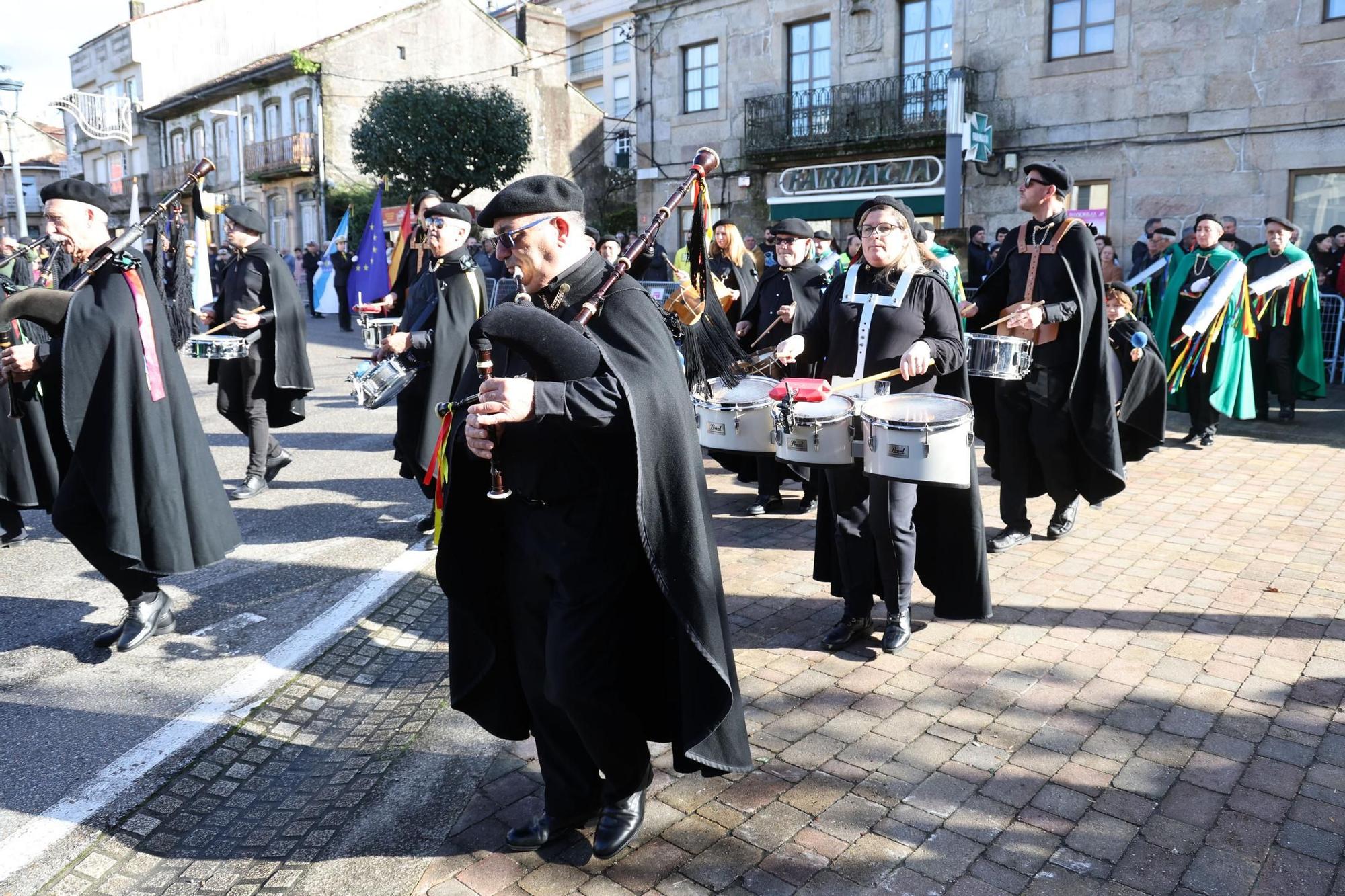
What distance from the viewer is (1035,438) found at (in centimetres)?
654

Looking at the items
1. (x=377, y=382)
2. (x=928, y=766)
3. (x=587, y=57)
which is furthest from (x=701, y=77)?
(x=587, y=57)

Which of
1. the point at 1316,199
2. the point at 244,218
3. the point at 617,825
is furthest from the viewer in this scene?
the point at 1316,199

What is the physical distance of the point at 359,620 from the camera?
216 inches

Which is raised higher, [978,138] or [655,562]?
[978,138]

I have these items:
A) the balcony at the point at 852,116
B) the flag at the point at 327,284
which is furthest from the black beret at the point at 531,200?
the flag at the point at 327,284

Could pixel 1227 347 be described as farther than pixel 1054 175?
Yes

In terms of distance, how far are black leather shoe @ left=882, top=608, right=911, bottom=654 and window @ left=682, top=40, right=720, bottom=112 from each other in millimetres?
22422

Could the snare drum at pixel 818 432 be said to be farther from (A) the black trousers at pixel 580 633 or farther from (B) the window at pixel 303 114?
(B) the window at pixel 303 114

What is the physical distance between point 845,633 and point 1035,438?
233 cm

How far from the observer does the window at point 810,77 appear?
23641 millimetres

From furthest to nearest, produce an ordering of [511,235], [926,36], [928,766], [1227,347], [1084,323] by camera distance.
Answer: [926,36], [1227,347], [1084,323], [928,766], [511,235]

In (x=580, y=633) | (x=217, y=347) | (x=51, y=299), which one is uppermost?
(x=51, y=299)

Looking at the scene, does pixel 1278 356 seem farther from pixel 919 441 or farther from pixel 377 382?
pixel 377 382

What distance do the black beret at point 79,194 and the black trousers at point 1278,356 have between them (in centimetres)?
1060
